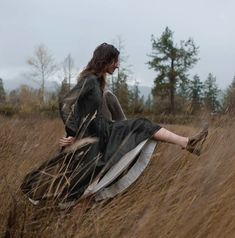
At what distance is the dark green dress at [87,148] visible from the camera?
278 cm

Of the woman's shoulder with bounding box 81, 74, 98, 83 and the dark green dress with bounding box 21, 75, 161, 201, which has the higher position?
the woman's shoulder with bounding box 81, 74, 98, 83

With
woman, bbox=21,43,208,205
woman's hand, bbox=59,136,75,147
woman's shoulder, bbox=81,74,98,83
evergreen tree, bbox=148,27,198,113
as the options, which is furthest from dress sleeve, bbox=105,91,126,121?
evergreen tree, bbox=148,27,198,113

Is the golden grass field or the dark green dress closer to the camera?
the golden grass field

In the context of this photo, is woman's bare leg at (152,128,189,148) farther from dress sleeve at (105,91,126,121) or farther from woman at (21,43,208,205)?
dress sleeve at (105,91,126,121)

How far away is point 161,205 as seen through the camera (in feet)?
6.12

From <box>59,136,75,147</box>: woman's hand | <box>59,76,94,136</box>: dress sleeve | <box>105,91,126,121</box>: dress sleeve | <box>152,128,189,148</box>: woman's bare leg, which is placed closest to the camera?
<box>152,128,189,148</box>: woman's bare leg

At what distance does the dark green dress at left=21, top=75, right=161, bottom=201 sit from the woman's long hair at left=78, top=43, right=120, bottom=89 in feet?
0.29

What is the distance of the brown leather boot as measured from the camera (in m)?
2.79

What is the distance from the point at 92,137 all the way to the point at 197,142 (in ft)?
2.09

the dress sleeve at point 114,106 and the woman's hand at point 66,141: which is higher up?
Result: the dress sleeve at point 114,106

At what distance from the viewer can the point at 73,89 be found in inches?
137

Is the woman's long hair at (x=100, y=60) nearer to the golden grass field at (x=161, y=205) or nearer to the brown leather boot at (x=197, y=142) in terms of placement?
the golden grass field at (x=161, y=205)

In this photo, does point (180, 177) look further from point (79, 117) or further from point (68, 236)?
point (79, 117)

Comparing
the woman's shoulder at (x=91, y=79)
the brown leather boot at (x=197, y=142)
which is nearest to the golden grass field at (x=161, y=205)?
the brown leather boot at (x=197, y=142)
